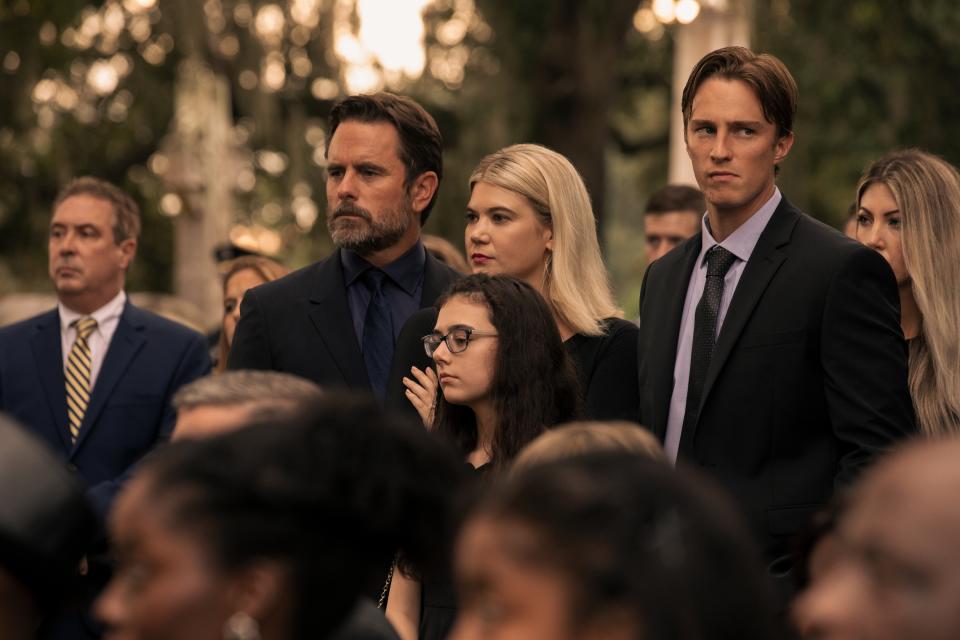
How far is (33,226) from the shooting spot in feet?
58.8

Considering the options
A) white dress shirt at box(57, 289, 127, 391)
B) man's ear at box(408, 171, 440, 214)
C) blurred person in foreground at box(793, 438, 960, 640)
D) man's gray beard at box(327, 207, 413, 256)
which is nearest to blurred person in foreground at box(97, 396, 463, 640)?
blurred person in foreground at box(793, 438, 960, 640)

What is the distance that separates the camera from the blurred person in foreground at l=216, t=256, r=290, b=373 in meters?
8.25

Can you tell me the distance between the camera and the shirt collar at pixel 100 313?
7586mm

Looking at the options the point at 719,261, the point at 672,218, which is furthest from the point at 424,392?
the point at 672,218

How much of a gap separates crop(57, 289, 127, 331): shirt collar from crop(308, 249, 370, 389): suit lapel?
169cm

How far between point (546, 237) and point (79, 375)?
2.40m

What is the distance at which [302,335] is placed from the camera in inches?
241

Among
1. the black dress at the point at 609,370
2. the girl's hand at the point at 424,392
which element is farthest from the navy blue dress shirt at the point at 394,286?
the black dress at the point at 609,370

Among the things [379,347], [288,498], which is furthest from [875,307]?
[288,498]

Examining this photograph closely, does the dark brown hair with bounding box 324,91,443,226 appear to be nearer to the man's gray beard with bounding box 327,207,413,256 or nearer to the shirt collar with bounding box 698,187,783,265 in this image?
the man's gray beard with bounding box 327,207,413,256

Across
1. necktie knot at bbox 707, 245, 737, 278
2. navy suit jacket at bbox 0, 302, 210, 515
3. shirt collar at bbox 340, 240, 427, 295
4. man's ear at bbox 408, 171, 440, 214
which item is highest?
man's ear at bbox 408, 171, 440, 214

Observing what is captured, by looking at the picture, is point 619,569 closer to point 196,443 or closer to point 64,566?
point 196,443

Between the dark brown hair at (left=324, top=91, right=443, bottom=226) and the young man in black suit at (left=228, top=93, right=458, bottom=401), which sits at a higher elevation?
the dark brown hair at (left=324, top=91, right=443, bottom=226)

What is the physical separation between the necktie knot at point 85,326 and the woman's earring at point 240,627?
493 cm
